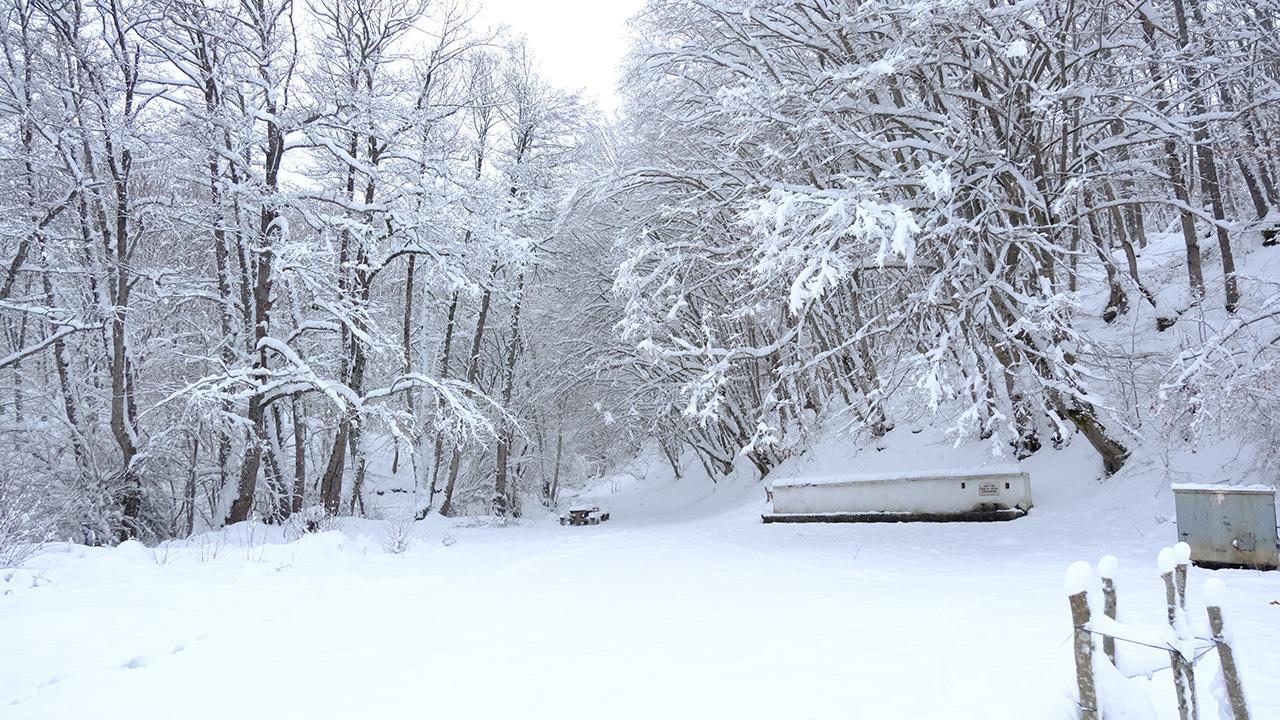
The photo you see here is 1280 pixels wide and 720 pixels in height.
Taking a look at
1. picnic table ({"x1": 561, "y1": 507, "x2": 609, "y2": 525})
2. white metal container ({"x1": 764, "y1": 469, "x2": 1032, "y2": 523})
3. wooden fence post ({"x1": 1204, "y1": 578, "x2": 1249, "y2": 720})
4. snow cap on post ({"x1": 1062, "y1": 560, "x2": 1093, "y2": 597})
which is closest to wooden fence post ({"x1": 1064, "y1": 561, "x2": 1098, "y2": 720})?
snow cap on post ({"x1": 1062, "y1": 560, "x2": 1093, "y2": 597})

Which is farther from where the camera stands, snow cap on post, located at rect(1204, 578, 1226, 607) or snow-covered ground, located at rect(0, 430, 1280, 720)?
snow-covered ground, located at rect(0, 430, 1280, 720)

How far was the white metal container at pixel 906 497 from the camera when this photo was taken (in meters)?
10.9

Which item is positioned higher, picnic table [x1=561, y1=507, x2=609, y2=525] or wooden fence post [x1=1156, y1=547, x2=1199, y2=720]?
wooden fence post [x1=1156, y1=547, x2=1199, y2=720]

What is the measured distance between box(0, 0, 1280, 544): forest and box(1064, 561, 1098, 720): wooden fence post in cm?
582

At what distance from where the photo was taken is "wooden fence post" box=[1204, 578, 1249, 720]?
222 centimetres

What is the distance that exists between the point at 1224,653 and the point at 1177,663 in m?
0.16

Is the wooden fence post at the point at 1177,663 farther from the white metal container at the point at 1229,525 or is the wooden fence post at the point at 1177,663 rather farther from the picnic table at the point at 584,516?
the picnic table at the point at 584,516

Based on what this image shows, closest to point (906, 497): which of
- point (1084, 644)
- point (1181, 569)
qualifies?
point (1181, 569)

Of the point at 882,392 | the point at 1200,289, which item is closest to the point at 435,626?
the point at 882,392

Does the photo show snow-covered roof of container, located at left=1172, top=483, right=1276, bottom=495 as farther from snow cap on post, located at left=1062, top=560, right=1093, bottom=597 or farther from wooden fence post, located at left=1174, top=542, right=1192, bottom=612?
snow cap on post, located at left=1062, top=560, right=1093, bottom=597

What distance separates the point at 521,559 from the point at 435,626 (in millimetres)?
3956

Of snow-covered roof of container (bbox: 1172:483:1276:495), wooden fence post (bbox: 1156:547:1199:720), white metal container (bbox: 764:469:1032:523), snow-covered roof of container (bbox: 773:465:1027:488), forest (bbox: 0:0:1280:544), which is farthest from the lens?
snow-covered roof of container (bbox: 773:465:1027:488)

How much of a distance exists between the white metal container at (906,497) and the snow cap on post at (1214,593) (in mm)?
9416

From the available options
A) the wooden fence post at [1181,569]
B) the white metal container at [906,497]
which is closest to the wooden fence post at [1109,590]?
the wooden fence post at [1181,569]
